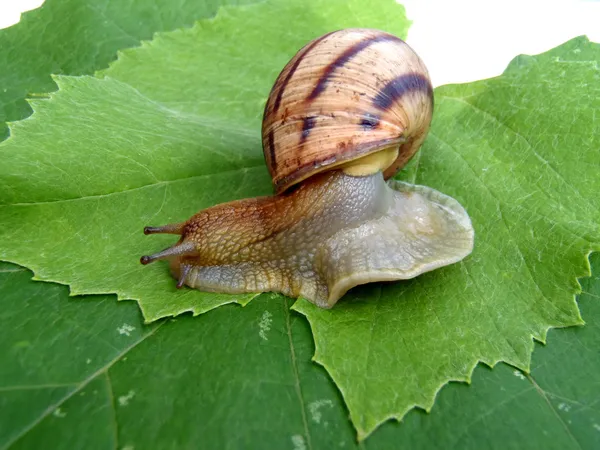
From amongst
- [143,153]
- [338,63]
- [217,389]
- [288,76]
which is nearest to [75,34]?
[143,153]

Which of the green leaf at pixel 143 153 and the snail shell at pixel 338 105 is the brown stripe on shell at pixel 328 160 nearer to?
the snail shell at pixel 338 105

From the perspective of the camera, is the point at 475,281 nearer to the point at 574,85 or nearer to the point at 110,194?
the point at 574,85

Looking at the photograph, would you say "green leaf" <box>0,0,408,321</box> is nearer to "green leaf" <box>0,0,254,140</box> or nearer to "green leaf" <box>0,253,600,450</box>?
"green leaf" <box>0,253,600,450</box>

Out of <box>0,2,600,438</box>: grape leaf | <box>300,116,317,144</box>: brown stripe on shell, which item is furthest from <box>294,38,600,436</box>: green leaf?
<box>300,116,317,144</box>: brown stripe on shell

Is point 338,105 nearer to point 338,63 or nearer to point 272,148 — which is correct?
point 338,63

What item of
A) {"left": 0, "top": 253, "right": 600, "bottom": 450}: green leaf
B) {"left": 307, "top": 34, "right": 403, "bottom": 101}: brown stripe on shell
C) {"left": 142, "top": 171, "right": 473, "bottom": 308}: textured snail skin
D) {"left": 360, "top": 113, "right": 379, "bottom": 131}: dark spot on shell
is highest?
{"left": 307, "top": 34, "right": 403, "bottom": 101}: brown stripe on shell

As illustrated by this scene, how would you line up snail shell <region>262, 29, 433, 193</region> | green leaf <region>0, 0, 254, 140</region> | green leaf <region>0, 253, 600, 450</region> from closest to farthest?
green leaf <region>0, 253, 600, 450</region> < snail shell <region>262, 29, 433, 193</region> < green leaf <region>0, 0, 254, 140</region>

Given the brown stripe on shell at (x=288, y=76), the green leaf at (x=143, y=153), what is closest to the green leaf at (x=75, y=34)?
the green leaf at (x=143, y=153)
